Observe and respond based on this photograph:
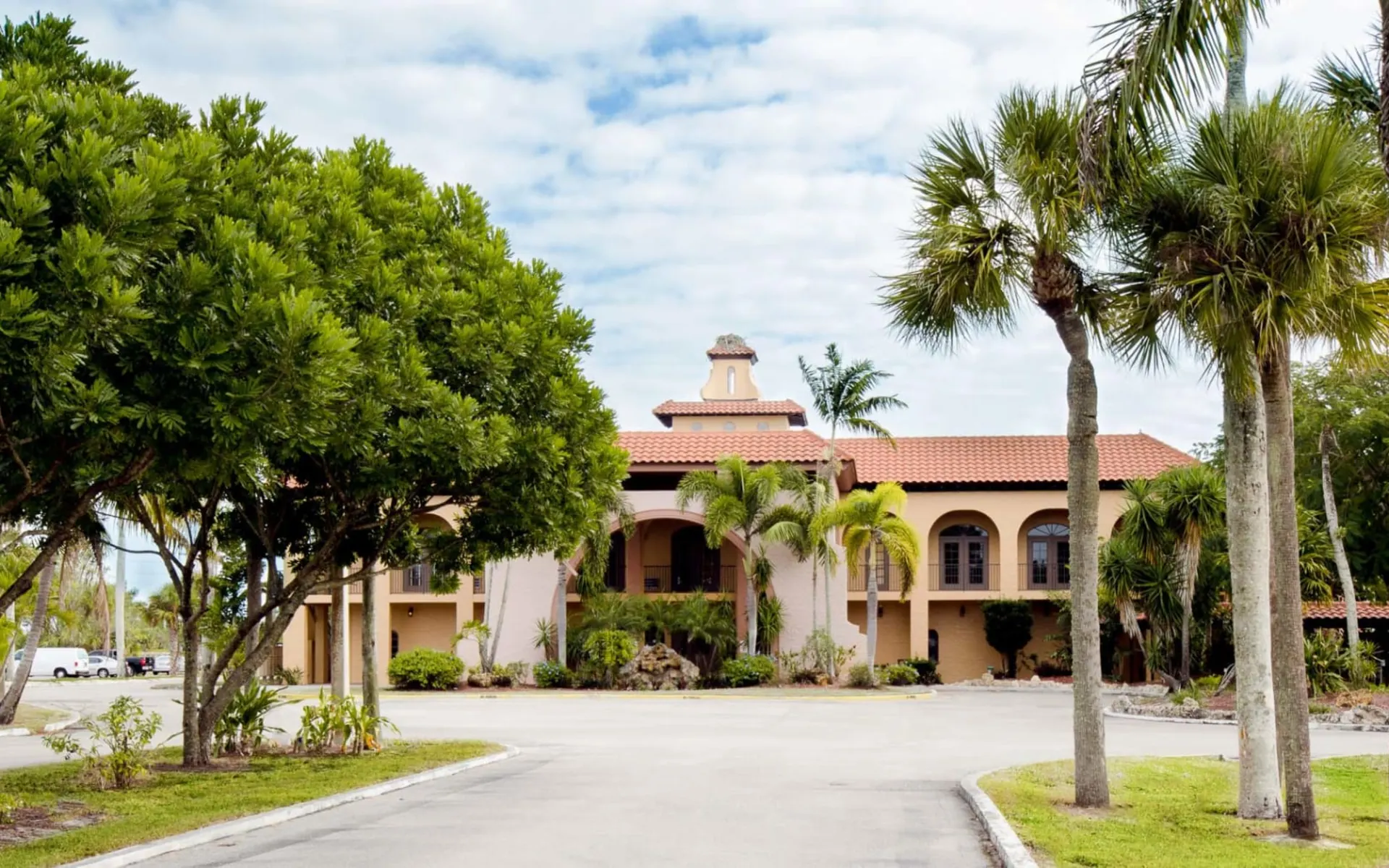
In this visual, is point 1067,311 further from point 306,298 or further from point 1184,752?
point 1184,752

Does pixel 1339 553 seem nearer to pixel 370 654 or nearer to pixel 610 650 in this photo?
pixel 610 650

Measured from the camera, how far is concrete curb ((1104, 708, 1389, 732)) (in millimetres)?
24469

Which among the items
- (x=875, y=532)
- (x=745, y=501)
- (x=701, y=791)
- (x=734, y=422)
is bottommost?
(x=701, y=791)

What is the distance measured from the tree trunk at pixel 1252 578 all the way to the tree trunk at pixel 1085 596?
1.22 m

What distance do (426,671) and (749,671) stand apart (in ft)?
29.9

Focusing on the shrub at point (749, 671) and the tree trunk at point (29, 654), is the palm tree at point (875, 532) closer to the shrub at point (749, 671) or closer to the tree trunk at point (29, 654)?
the shrub at point (749, 671)

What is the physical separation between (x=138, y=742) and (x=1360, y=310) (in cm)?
1327

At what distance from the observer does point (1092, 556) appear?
13.0 m

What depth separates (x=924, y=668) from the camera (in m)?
43.2

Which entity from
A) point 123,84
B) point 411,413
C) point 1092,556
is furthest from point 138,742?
point 1092,556

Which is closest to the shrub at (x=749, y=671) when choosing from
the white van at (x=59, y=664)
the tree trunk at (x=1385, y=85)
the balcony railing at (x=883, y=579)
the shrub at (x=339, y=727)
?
the balcony railing at (x=883, y=579)

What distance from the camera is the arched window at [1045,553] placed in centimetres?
4606

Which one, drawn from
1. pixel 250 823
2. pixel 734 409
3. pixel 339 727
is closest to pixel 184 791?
pixel 250 823

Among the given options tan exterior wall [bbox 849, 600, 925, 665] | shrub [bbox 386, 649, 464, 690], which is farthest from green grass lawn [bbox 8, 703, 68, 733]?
tan exterior wall [bbox 849, 600, 925, 665]
